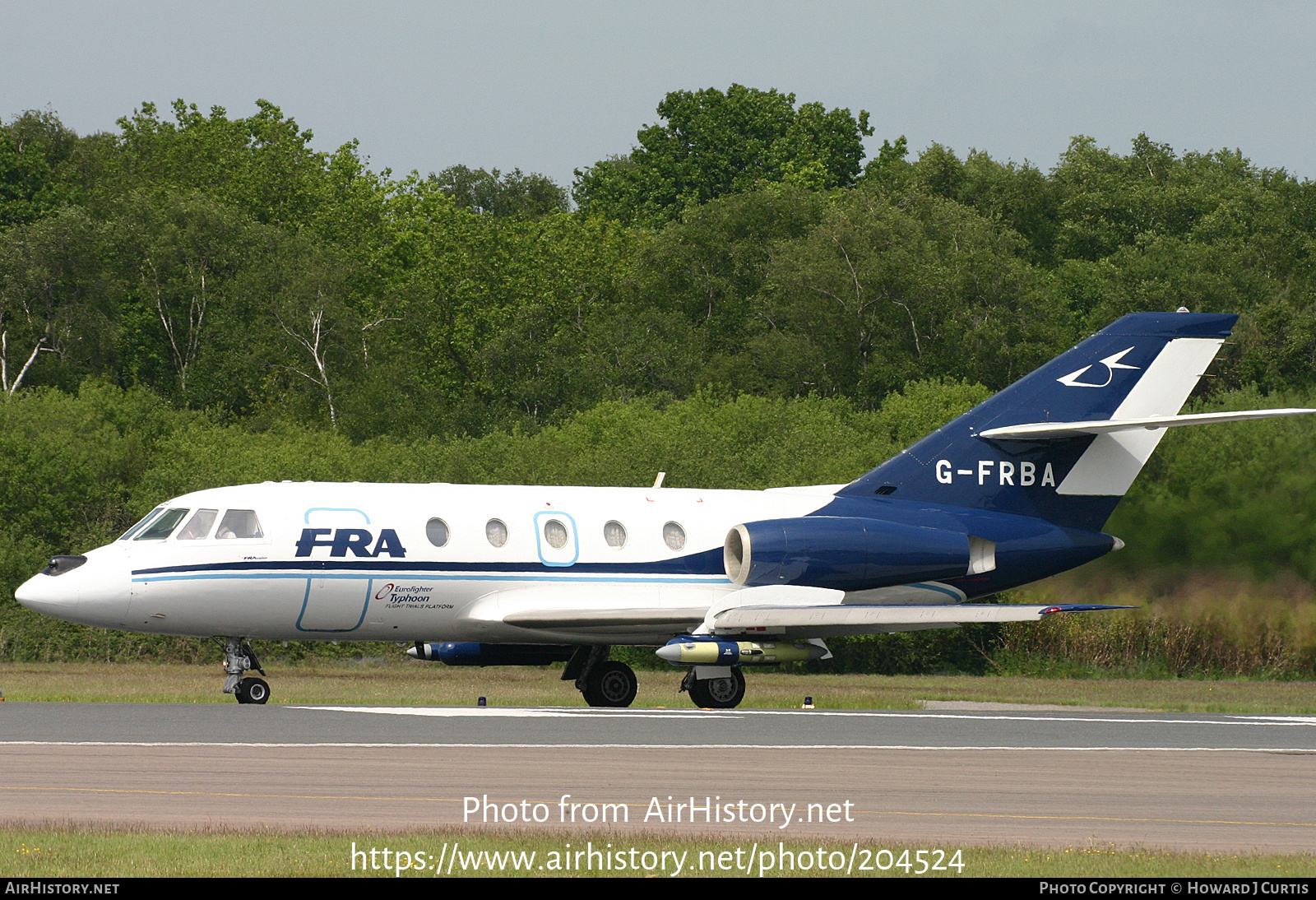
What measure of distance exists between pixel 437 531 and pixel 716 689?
5.07m

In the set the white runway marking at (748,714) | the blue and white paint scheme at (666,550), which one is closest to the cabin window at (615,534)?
the blue and white paint scheme at (666,550)

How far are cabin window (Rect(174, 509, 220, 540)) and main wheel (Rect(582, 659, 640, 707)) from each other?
22.0ft

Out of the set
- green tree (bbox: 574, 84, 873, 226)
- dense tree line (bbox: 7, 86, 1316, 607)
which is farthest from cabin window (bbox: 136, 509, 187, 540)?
green tree (bbox: 574, 84, 873, 226)

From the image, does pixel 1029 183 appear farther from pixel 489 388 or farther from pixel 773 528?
pixel 773 528

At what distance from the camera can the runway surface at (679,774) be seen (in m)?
13.1

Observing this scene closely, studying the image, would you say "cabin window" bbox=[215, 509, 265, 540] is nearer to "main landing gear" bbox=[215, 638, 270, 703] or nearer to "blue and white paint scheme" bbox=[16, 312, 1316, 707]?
"blue and white paint scheme" bbox=[16, 312, 1316, 707]

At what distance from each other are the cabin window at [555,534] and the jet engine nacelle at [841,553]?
9.27ft

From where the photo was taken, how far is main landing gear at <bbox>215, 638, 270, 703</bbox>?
88.3 ft

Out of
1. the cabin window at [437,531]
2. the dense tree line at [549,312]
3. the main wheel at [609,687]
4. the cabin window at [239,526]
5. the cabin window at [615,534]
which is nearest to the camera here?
the cabin window at [239,526]

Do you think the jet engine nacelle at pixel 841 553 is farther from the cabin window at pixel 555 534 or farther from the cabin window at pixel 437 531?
the cabin window at pixel 437 531

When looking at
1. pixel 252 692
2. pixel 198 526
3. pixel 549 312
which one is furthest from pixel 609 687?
pixel 549 312

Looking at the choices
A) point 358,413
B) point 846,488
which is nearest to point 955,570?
point 846,488

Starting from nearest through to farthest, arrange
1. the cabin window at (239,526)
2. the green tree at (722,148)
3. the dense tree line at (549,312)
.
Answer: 1. the cabin window at (239,526)
2. the dense tree line at (549,312)
3. the green tree at (722,148)

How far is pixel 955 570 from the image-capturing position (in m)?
30.7
